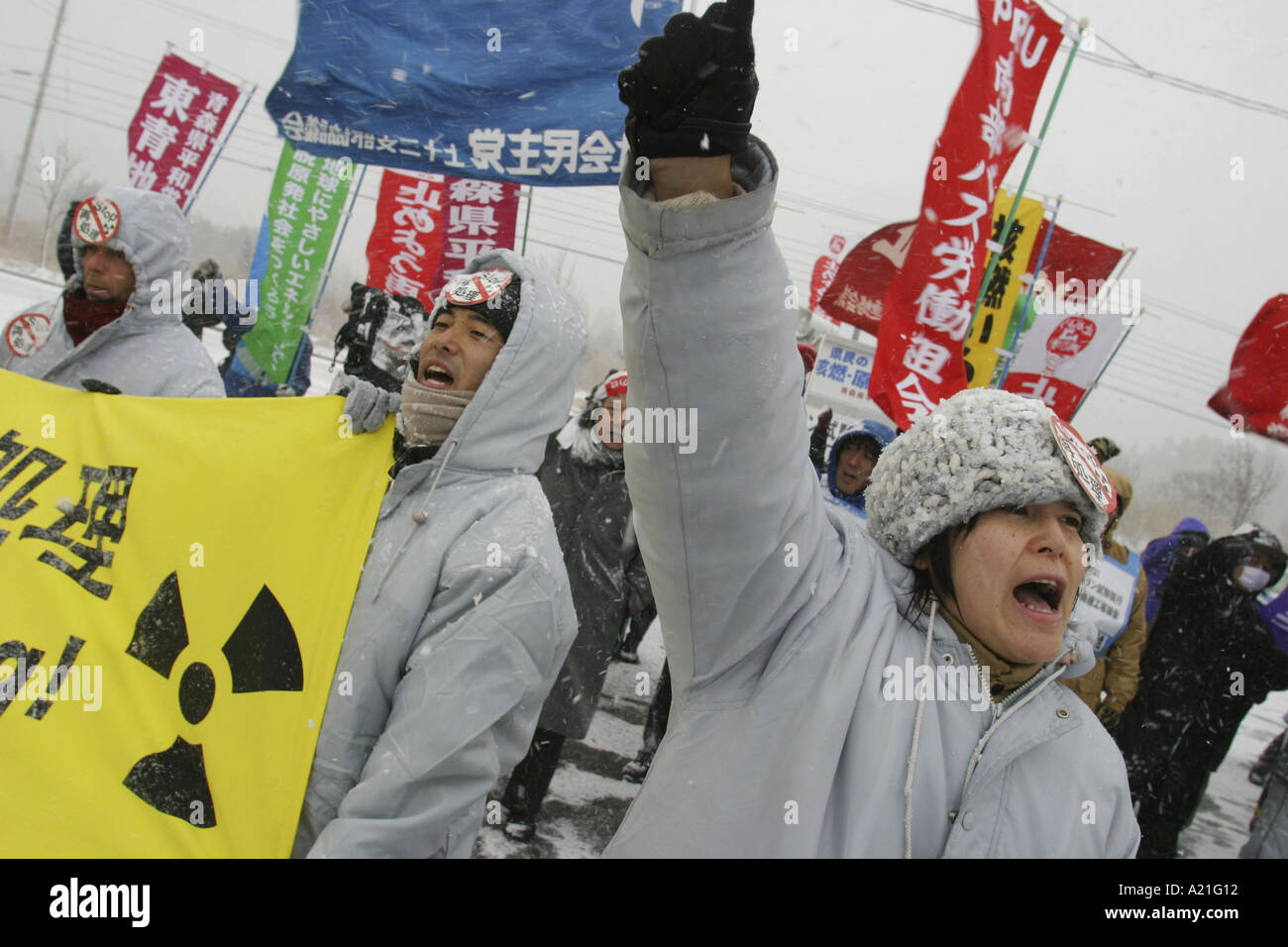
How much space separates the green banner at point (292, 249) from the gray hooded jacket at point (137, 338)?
4291 mm

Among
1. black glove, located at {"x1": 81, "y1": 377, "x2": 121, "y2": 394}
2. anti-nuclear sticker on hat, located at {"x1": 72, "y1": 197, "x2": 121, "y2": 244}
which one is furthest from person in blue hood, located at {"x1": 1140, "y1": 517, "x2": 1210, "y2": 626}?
anti-nuclear sticker on hat, located at {"x1": 72, "y1": 197, "x2": 121, "y2": 244}

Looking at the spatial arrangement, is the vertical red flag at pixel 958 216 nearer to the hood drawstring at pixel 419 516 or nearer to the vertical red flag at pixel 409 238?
the hood drawstring at pixel 419 516

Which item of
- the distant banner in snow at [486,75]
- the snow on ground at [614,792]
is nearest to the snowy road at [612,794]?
the snow on ground at [614,792]

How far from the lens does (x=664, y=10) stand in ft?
14.5

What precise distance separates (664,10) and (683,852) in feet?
13.9

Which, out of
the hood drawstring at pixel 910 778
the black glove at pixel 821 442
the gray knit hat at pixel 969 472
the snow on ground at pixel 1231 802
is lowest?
the snow on ground at pixel 1231 802

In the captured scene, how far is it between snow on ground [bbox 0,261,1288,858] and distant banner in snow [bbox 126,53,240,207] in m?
3.40

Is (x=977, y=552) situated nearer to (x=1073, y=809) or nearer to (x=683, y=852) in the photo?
(x=1073, y=809)

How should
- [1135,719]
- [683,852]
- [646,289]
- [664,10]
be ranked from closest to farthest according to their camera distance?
[646,289] < [683,852] < [664,10] < [1135,719]

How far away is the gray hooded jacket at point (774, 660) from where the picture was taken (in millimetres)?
1218

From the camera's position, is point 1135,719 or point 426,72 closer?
point 426,72

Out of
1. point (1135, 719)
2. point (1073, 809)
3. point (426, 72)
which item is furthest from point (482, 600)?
point (1135, 719)

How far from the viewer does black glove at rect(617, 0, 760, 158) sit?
1079 millimetres
